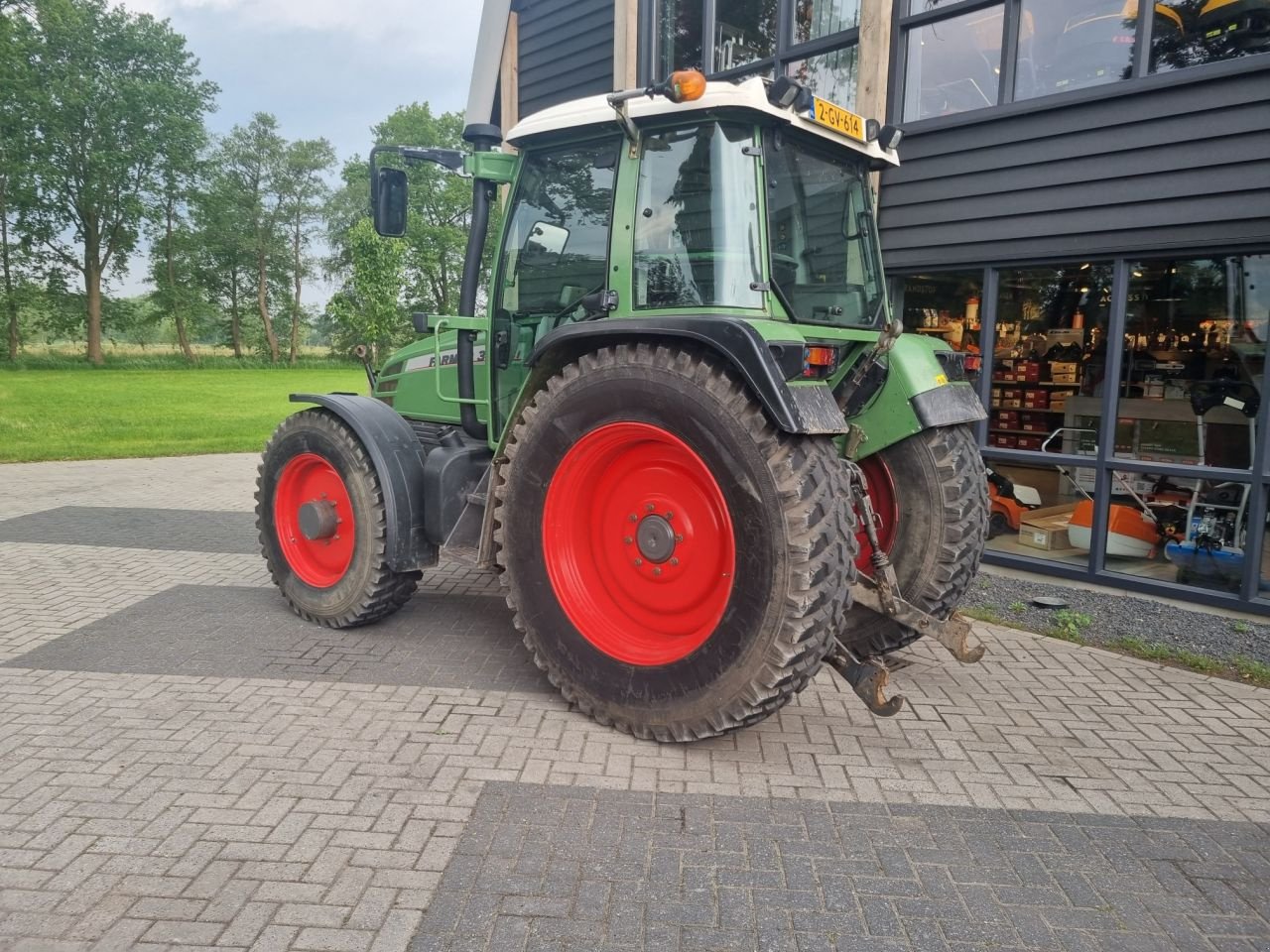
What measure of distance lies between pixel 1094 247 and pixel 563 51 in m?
5.84

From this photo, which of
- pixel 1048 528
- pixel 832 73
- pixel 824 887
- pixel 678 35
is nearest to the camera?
pixel 824 887

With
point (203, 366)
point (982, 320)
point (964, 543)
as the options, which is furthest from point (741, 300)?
point (203, 366)

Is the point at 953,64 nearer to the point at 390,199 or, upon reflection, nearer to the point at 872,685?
the point at 390,199

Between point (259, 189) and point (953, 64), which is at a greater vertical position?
point (259, 189)

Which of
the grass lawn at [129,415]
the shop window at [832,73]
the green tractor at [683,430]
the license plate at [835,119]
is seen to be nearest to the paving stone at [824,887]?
the green tractor at [683,430]

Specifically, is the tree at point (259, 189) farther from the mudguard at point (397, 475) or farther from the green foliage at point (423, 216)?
the mudguard at point (397, 475)

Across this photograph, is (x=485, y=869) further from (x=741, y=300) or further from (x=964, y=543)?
(x=964, y=543)

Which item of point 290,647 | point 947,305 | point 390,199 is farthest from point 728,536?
point 947,305

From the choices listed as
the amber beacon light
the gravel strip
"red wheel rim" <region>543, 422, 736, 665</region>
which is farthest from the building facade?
"red wheel rim" <region>543, 422, 736, 665</region>

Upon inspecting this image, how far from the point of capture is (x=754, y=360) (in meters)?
2.81

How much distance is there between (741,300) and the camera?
10.4 feet

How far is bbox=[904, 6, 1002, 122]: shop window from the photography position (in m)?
5.62

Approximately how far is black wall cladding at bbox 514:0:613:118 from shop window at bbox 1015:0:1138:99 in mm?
4041

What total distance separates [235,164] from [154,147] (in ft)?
41.1
